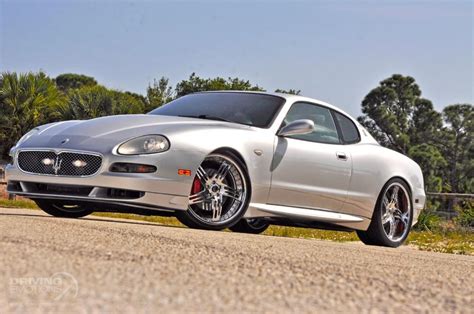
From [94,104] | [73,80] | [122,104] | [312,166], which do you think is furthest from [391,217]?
[73,80]

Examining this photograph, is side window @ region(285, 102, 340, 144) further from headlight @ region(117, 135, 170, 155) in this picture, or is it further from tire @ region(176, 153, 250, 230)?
headlight @ region(117, 135, 170, 155)

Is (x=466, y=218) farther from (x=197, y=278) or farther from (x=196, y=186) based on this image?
(x=197, y=278)

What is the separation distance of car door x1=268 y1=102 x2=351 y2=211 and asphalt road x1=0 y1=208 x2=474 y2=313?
2.37 metres

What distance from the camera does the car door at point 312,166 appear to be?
329 inches

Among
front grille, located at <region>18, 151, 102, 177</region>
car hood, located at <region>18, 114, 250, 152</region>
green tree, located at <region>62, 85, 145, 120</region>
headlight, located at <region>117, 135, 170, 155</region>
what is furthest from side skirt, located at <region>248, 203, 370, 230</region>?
green tree, located at <region>62, 85, 145, 120</region>

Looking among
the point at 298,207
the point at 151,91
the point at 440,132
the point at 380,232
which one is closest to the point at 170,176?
the point at 298,207

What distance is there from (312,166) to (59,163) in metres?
2.46

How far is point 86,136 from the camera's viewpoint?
7809 millimetres

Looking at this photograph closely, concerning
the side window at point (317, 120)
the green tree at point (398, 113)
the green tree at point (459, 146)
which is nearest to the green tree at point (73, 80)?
the green tree at point (398, 113)

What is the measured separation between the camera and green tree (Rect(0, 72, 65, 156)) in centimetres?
3753

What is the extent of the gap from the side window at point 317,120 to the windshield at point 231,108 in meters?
0.19

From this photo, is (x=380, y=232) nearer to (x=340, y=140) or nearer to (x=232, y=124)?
(x=340, y=140)

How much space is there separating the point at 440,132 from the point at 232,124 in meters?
66.4

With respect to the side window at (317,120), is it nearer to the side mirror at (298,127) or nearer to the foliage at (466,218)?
the side mirror at (298,127)
